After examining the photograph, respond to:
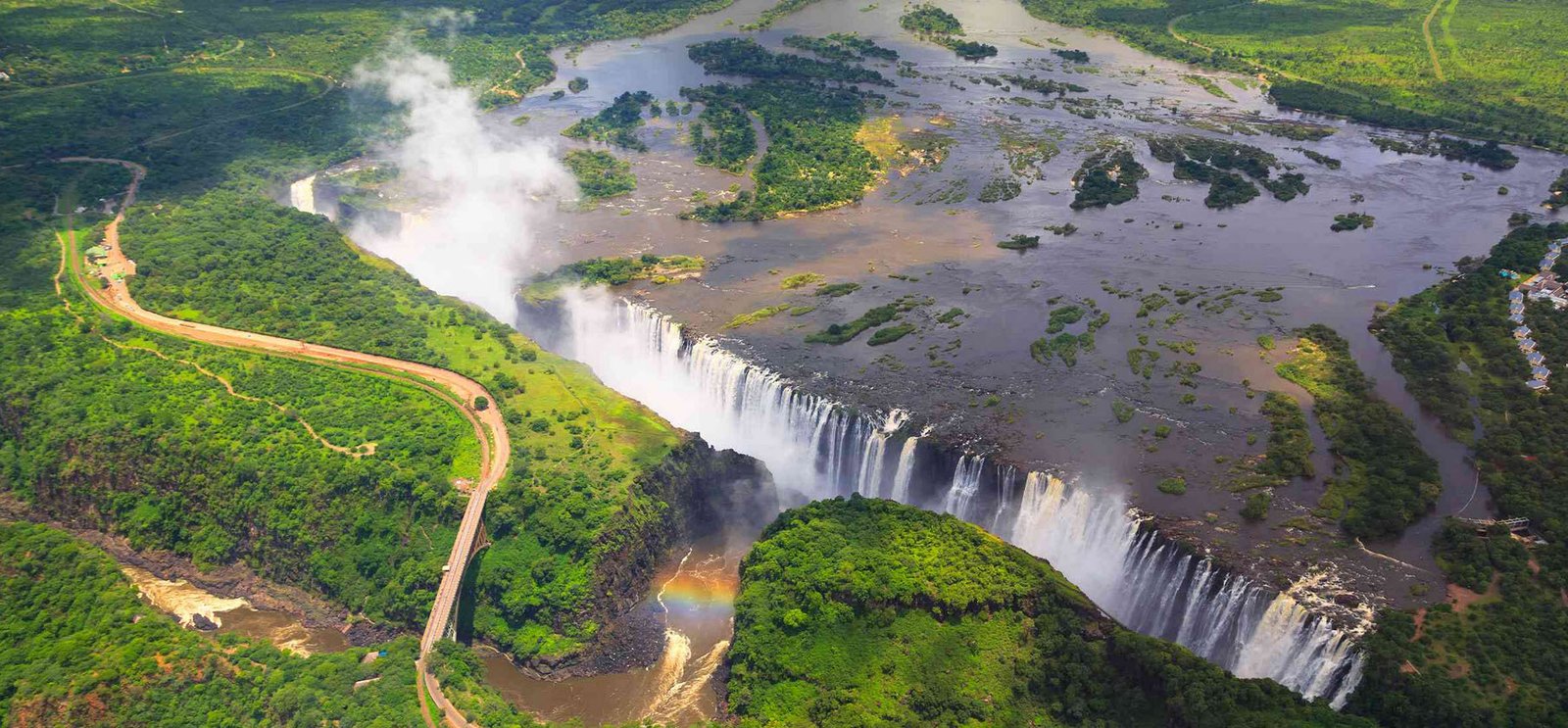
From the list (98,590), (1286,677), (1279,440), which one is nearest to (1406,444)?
(1279,440)

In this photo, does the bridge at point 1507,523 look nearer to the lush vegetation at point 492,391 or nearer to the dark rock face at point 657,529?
the dark rock face at point 657,529

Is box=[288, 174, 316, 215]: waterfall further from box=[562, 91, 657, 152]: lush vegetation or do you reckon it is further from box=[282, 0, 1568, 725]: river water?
box=[562, 91, 657, 152]: lush vegetation

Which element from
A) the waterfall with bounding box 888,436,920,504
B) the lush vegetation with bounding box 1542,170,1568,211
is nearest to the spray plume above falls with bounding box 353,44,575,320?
the waterfall with bounding box 888,436,920,504

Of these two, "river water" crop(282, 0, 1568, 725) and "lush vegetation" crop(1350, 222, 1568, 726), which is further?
"river water" crop(282, 0, 1568, 725)

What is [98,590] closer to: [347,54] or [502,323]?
[502,323]

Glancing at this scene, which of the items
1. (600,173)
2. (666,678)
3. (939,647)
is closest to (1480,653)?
(939,647)

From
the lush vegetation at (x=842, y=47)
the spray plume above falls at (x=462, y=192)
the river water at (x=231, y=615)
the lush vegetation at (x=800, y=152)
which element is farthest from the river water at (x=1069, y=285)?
the lush vegetation at (x=842, y=47)
